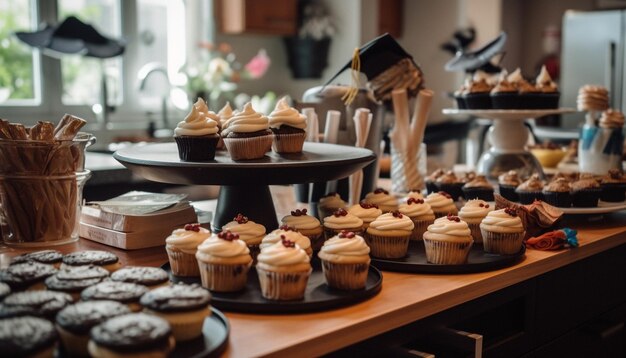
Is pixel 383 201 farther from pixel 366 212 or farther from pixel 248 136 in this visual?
pixel 248 136

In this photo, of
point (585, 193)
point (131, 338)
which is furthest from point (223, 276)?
point (585, 193)

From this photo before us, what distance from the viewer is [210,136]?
1.52 metres

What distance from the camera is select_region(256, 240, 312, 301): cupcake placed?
1.16 metres

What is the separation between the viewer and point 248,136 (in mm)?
1528

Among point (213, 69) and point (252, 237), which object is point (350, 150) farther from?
point (213, 69)

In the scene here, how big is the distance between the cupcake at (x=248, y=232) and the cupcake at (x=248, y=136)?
0.56 feet

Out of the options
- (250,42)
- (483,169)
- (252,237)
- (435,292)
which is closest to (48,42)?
(250,42)

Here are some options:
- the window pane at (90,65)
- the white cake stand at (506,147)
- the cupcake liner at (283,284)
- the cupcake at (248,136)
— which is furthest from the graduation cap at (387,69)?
the window pane at (90,65)

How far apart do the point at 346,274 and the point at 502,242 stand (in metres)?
0.45

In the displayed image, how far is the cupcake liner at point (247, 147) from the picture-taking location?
1.52m

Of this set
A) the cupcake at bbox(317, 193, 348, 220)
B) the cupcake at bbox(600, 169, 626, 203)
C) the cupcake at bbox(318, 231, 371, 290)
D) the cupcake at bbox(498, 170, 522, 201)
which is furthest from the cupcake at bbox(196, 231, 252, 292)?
Result: the cupcake at bbox(600, 169, 626, 203)

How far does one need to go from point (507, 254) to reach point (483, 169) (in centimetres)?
97

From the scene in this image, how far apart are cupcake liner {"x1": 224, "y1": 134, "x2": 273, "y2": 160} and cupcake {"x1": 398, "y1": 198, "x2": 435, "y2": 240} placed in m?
0.37

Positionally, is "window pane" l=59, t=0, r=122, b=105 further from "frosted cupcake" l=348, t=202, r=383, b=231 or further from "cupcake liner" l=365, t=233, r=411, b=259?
"cupcake liner" l=365, t=233, r=411, b=259
